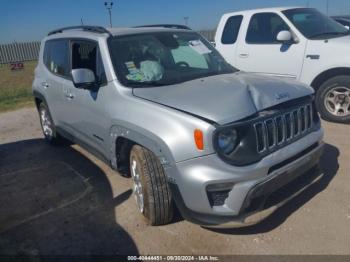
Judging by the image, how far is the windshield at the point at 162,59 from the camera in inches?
146

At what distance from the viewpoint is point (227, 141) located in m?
2.79

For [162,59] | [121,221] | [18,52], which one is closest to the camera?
[121,221]

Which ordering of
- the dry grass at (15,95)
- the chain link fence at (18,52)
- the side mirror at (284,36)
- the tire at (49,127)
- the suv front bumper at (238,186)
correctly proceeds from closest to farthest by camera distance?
1. the suv front bumper at (238,186)
2. the tire at (49,127)
3. the side mirror at (284,36)
4. the dry grass at (15,95)
5. the chain link fence at (18,52)

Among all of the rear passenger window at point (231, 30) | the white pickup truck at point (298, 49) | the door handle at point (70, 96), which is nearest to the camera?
the door handle at point (70, 96)

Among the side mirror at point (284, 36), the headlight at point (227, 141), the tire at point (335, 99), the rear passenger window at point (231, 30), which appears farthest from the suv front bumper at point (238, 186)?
the rear passenger window at point (231, 30)

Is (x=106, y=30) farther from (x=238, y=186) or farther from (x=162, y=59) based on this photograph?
(x=238, y=186)

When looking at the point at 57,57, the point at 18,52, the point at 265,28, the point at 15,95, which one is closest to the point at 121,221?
the point at 57,57

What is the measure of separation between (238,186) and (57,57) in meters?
3.59

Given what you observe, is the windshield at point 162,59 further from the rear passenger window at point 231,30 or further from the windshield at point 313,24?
the rear passenger window at point 231,30

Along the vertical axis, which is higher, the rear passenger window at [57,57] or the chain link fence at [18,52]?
the rear passenger window at [57,57]

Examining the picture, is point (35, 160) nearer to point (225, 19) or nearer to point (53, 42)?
point (53, 42)

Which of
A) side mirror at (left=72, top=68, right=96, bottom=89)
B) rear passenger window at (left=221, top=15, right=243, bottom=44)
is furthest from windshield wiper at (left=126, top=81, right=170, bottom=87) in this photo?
rear passenger window at (left=221, top=15, right=243, bottom=44)

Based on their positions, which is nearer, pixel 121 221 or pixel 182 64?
pixel 121 221

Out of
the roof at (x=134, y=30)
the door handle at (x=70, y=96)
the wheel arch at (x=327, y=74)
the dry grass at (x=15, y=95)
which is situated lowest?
the dry grass at (x=15, y=95)
